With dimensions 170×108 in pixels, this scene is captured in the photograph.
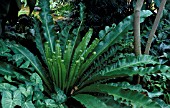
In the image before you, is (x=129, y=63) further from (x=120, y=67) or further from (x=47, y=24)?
(x=47, y=24)

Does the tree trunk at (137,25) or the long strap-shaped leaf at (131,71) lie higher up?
the tree trunk at (137,25)

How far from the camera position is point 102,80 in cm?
258

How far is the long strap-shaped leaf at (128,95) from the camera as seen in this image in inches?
82.3

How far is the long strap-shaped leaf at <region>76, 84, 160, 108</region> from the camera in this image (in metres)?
2.09

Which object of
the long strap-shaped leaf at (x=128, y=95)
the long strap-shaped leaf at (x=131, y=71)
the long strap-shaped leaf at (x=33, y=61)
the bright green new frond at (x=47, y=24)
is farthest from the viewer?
the bright green new frond at (x=47, y=24)

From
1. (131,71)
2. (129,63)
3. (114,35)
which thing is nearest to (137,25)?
(114,35)

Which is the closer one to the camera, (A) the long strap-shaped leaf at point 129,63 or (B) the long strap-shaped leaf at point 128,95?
(B) the long strap-shaped leaf at point 128,95

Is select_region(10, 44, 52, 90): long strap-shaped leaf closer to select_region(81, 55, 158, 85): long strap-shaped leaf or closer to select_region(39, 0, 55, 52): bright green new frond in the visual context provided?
select_region(39, 0, 55, 52): bright green new frond

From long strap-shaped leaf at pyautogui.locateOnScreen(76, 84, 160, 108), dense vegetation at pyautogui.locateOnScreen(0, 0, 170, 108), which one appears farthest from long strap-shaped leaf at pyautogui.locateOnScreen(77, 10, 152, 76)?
Result: long strap-shaped leaf at pyautogui.locateOnScreen(76, 84, 160, 108)

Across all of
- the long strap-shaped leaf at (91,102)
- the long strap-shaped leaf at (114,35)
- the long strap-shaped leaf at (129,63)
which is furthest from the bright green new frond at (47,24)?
the long strap-shaped leaf at (91,102)

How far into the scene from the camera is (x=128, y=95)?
86.0 inches

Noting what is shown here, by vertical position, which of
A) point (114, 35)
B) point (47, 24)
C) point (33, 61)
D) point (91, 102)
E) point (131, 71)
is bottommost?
point (91, 102)

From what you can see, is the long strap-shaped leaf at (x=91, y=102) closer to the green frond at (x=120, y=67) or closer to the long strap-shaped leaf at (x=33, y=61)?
the green frond at (x=120, y=67)

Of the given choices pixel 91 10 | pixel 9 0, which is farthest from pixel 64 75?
pixel 91 10
